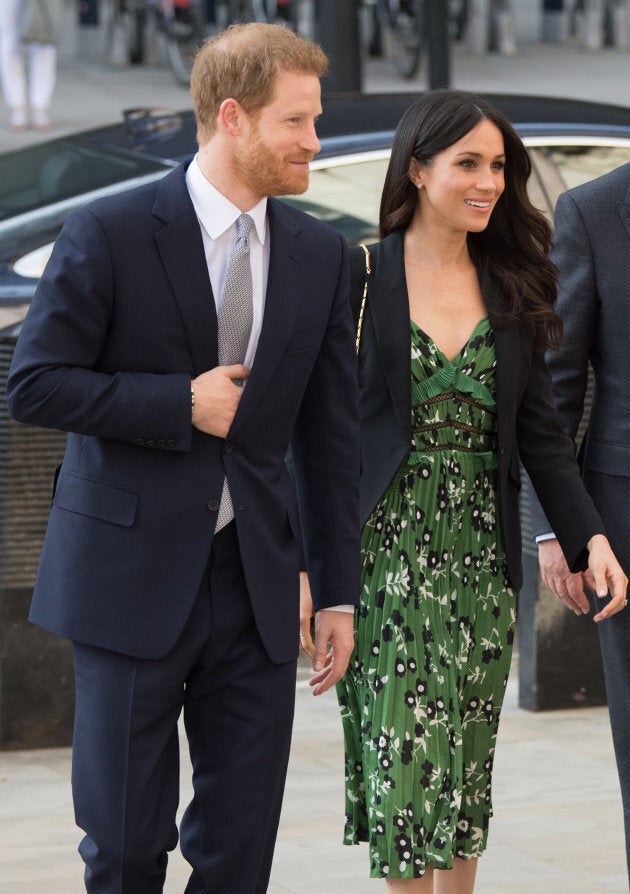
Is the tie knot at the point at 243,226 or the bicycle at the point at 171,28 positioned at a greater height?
the tie knot at the point at 243,226

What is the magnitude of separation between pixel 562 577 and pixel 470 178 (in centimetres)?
95

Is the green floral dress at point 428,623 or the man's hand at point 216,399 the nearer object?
the man's hand at point 216,399

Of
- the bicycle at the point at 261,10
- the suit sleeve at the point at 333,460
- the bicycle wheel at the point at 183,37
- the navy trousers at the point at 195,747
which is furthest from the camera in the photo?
the bicycle at the point at 261,10

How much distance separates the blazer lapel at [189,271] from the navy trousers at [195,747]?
1.15ft

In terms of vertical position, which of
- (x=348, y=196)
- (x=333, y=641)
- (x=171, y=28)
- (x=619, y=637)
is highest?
(x=348, y=196)

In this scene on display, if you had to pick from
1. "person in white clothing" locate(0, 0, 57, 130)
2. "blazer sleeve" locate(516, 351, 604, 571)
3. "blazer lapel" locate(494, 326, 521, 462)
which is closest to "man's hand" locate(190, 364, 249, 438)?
"blazer lapel" locate(494, 326, 521, 462)

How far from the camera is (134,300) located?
3.26m

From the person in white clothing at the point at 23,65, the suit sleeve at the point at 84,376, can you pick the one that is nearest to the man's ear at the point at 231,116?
the suit sleeve at the point at 84,376

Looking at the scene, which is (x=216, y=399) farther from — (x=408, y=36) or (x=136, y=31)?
(x=136, y=31)

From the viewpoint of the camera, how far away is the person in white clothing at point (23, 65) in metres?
14.9

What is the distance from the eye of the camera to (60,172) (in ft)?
23.5

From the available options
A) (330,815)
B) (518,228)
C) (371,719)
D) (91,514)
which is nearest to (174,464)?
(91,514)

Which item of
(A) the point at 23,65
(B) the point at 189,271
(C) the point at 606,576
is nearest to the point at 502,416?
(C) the point at 606,576

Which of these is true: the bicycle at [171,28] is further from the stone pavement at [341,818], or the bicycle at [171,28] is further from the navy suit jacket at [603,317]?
the navy suit jacket at [603,317]
